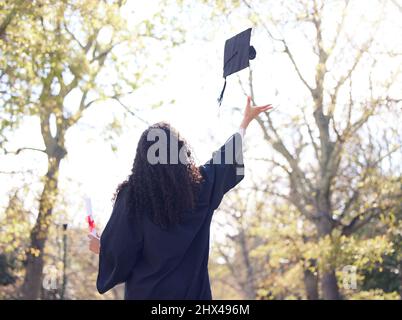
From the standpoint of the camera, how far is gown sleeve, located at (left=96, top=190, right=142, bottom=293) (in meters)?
3.29

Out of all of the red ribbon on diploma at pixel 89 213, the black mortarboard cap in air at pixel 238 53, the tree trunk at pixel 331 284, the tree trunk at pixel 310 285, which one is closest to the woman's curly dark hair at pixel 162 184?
the red ribbon on diploma at pixel 89 213

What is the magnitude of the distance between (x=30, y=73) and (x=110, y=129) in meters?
4.70

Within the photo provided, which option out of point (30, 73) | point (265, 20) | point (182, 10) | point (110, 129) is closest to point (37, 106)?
point (30, 73)

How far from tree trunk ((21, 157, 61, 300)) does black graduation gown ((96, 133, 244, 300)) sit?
30.9 feet

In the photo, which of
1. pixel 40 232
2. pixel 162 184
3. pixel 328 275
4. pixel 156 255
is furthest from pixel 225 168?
pixel 328 275

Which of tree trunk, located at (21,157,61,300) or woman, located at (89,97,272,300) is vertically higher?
tree trunk, located at (21,157,61,300)

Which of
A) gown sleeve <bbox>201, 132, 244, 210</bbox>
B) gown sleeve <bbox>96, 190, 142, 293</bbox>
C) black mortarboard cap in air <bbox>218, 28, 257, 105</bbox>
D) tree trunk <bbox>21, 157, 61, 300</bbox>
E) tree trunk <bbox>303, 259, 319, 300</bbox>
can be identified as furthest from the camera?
tree trunk <bbox>303, 259, 319, 300</bbox>

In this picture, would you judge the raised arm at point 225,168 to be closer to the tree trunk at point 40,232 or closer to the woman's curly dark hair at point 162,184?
the woman's curly dark hair at point 162,184

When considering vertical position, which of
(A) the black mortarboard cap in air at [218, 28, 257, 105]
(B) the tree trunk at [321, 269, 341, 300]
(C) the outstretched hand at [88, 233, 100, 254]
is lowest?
(C) the outstretched hand at [88, 233, 100, 254]

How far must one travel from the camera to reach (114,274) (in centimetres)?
333

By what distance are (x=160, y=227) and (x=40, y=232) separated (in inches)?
420

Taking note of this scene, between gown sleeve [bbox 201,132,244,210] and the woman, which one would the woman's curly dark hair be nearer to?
the woman

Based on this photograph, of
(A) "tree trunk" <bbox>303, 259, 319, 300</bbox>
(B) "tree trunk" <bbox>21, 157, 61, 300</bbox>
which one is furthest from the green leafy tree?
(A) "tree trunk" <bbox>303, 259, 319, 300</bbox>

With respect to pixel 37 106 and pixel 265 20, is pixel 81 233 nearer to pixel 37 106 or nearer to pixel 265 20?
pixel 265 20
